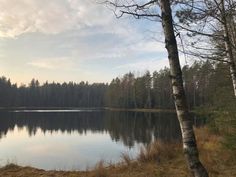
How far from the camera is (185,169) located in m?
10.1

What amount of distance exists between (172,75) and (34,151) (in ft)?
64.2

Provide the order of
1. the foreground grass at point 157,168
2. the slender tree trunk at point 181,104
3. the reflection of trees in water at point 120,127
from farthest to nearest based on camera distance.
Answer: the reflection of trees in water at point 120,127, the foreground grass at point 157,168, the slender tree trunk at point 181,104

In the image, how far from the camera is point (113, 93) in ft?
387

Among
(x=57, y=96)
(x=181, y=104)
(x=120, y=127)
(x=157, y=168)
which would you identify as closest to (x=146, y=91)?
(x=120, y=127)

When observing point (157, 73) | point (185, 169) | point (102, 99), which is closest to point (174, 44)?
point (185, 169)

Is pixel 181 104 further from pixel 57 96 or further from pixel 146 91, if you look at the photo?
pixel 57 96

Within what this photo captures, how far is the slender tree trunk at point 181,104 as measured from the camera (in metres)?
5.07

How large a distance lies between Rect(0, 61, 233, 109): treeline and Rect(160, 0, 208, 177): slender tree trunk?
2191 inches

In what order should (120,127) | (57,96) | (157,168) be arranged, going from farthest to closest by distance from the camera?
(57,96) → (120,127) → (157,168)

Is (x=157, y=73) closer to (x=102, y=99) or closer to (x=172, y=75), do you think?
(x=102, y=99)

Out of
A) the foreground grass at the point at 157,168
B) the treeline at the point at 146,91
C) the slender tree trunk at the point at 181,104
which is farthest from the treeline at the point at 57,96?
the slender tree trunk at the point at 181,104

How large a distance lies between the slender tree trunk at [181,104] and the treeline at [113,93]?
2191 inches

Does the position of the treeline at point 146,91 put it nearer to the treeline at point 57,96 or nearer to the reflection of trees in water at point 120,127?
the reflection of trees in water at point 120,127

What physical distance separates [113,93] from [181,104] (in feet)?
370
